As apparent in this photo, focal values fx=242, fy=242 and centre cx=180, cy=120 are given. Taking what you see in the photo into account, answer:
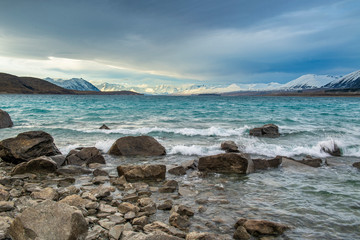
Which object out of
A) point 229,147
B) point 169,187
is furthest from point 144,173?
point 229,147

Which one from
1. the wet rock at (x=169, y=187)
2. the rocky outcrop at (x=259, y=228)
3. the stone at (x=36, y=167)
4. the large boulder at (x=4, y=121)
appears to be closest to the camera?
the rocky outcrop at (x=259, y=228)

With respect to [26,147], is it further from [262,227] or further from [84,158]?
[262,227]

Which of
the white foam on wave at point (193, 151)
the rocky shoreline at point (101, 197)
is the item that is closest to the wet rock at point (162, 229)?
the rocky shoreline at point (101, 197)

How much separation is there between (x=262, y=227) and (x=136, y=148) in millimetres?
9084

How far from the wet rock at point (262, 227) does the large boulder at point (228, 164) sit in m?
4.49

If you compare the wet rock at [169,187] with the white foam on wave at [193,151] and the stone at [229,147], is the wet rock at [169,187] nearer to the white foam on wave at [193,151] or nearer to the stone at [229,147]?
the white foam on wave at [193,151]

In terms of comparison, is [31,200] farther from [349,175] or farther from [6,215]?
[349,175]

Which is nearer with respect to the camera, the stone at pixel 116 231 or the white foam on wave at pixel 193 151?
the stone at pixel 116 231

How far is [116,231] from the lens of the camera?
4855 mm

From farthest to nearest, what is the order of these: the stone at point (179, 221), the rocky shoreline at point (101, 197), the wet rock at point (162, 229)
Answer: the stone at point (179, 221)
the wet rock at point (162, 229)
the rocky shoreline at point (101, 197)

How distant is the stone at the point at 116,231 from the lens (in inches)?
184

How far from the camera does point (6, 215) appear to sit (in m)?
5.47

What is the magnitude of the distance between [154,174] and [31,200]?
3.88 m

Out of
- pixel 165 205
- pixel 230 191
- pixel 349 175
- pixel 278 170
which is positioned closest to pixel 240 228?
pixel 165 205
